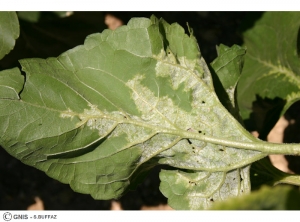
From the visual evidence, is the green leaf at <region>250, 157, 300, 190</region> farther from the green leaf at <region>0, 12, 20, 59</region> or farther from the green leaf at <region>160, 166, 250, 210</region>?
the green leaf at <region>0, 12, 20, 59</region>

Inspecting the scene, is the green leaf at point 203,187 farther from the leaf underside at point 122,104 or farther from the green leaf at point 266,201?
the green leaf at point 266,201

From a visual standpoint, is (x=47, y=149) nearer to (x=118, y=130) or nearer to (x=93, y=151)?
(x=93, y=151)

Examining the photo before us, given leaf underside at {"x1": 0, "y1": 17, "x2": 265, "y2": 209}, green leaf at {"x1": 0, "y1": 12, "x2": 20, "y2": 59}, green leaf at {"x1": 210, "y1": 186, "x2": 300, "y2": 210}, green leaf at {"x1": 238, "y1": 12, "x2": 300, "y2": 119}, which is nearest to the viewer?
green leaf at {"x1": 210, "y1": 186, "x2": 300, "y2": 210}

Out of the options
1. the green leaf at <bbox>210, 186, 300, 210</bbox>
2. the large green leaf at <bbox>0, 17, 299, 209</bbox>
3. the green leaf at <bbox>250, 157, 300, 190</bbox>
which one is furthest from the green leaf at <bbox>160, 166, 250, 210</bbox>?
the green leaf at <bbox>210, 186, 300, 210</bbox>

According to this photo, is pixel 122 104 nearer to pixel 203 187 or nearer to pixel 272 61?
pixel 203 187

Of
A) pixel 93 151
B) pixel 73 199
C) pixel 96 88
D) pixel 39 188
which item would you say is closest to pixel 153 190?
pixel 73 199

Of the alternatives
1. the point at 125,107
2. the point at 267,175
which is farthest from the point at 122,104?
the point at 267,175
